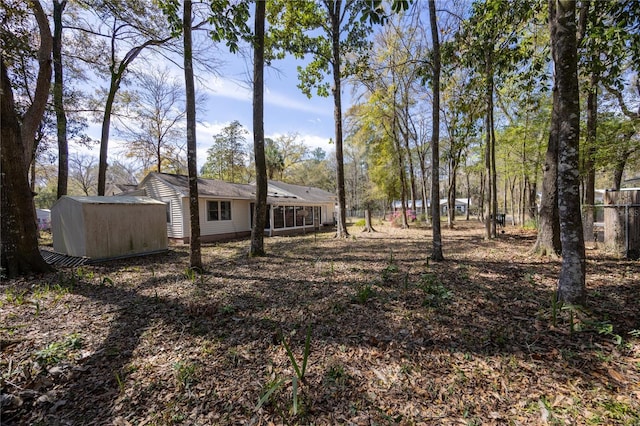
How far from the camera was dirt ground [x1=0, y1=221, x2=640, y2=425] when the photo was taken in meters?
2.18

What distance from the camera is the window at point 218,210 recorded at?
1327 cm

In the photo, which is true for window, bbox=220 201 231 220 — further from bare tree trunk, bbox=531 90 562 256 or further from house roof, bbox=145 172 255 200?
bare tree trunk, bbox=531 90 562 256

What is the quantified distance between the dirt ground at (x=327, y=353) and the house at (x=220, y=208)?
7575 mm

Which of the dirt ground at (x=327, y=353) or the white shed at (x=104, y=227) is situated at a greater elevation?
the white shed at (x=104, y=227)

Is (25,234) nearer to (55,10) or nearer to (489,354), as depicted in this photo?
(489,354)

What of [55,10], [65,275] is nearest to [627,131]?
[65,275]

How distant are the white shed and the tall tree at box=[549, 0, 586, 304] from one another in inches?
449

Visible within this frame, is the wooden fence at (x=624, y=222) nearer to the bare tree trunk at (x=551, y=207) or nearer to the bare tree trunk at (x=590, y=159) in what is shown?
the bare tree trunk at (x=590, y=159)

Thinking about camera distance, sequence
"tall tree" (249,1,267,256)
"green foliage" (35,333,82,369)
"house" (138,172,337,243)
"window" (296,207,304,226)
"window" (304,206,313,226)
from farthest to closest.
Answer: "window" (304,206,313,226) < "window" (296,207,304,226) < "house" (138,172,337,243) < "tall tree" (249,1,267,256) < "green foliage" (35,333,82,369)

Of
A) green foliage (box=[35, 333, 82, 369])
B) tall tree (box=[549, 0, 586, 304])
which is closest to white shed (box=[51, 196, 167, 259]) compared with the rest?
green foliage (box=[35, 333, 82, 369])

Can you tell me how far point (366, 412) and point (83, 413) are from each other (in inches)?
96.0

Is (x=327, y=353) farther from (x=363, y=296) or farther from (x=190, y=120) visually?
(x=190, y=120)

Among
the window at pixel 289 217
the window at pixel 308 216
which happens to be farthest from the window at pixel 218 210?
the window at pixel 308 216

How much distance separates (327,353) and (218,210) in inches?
484
